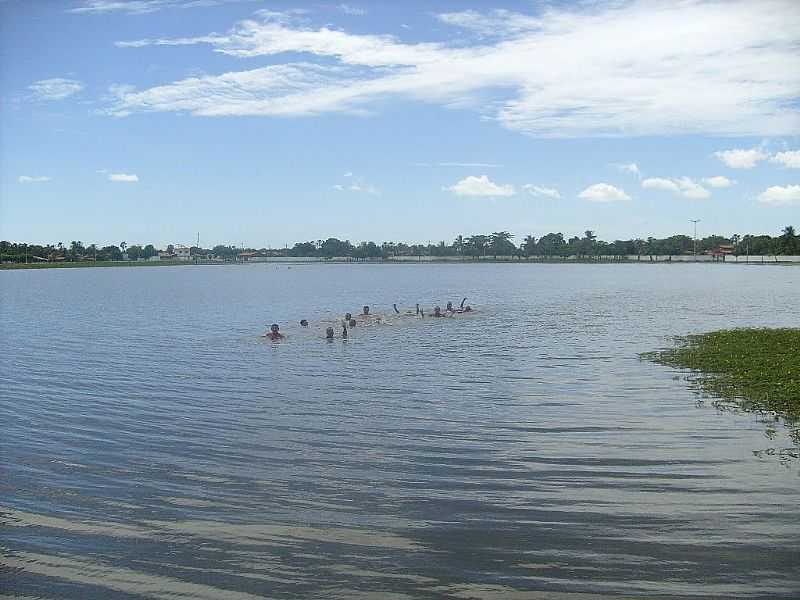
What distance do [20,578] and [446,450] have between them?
28.3 feet

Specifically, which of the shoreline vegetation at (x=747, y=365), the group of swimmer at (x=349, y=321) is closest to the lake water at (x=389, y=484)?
the shoreline vegetation at (x=747, y=365)

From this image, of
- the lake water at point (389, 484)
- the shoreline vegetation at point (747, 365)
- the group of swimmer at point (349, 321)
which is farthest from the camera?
the group of swimmer at point (349, 321)

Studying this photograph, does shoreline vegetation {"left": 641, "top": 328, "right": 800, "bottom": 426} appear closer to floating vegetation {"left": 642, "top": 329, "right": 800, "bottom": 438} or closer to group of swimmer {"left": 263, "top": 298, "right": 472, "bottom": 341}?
floating vegetation {"left": 642, "top": 329, "right": 800, "bottom": 438}

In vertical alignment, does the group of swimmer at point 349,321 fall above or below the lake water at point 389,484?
above

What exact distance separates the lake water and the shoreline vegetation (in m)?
0.92

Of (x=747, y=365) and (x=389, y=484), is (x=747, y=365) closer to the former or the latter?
(x=747, y=365)

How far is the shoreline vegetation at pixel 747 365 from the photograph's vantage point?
777 inches

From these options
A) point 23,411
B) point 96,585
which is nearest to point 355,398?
point 23,411

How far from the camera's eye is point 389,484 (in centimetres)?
1412

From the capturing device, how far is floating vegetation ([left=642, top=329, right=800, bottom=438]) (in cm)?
1977

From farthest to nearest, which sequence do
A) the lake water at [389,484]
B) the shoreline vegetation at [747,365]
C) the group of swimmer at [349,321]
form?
the group of swimmer at [349,321]
the shoreline vegetation at [747,365]
the lake water at [389,484]

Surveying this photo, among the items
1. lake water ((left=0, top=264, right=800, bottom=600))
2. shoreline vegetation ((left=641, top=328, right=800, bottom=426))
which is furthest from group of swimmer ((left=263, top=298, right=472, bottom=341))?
shoreline vegetation ((left=641, top=328, right=800, bottom=426))

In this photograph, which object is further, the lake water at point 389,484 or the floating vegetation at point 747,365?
the floating vegetation at point 747,365

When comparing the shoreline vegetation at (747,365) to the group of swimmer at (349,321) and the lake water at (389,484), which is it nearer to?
the lake water at (389,484)
